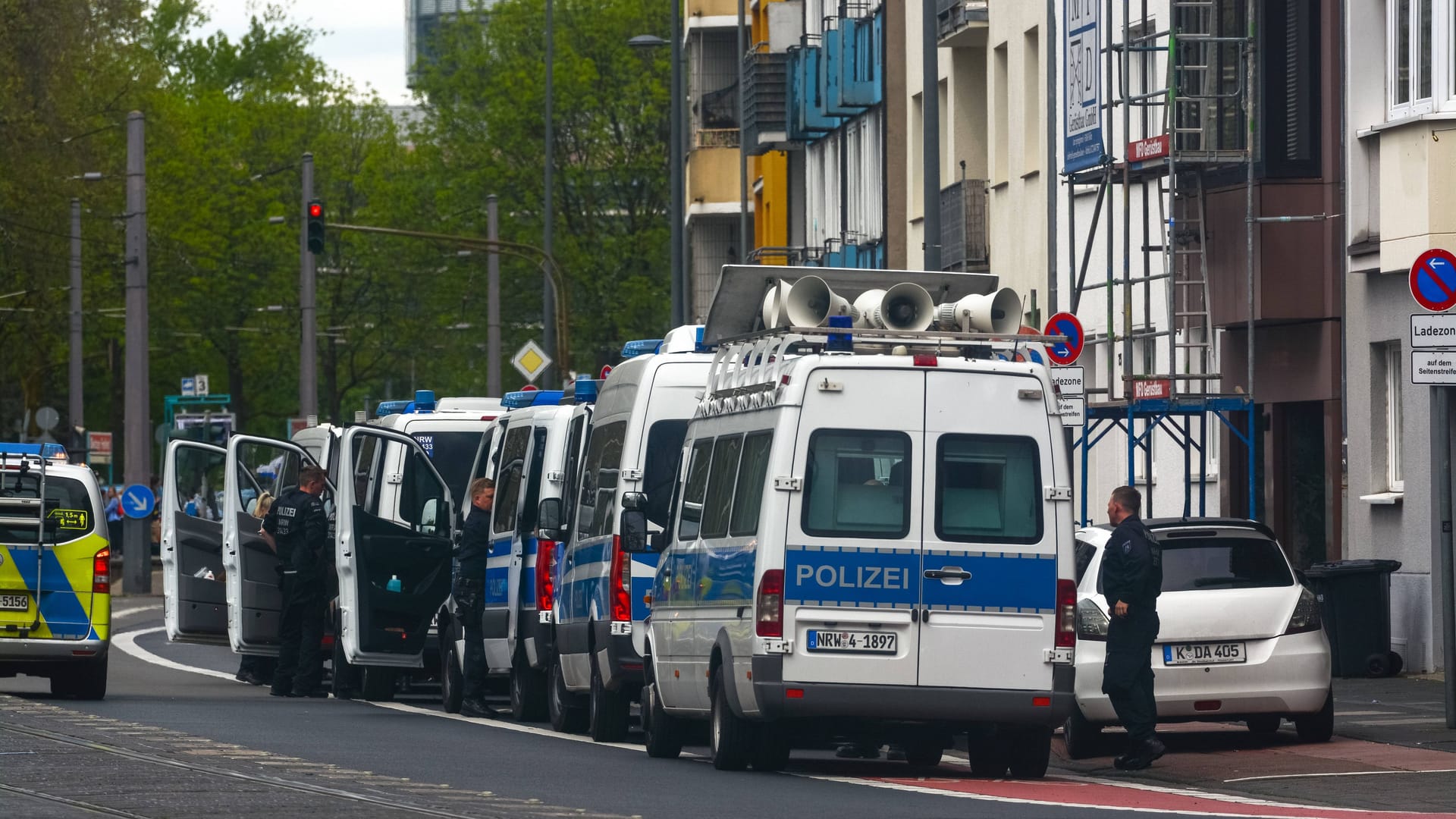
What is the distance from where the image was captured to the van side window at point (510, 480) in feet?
72.0

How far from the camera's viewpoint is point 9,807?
42.4 ft

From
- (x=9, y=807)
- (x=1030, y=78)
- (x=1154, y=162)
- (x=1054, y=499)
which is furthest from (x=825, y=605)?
(x=1030, y=78)

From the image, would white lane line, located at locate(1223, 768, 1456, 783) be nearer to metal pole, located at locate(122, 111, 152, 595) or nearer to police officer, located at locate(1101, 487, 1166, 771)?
police officer, located at locate(1101, 487, 1166, 771)

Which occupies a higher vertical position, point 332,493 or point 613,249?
point 613,249

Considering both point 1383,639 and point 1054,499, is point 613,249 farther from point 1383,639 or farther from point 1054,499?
point 1054,499

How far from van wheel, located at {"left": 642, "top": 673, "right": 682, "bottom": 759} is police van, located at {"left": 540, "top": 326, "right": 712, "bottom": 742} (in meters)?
0.98

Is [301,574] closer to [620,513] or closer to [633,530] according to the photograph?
[620,513]

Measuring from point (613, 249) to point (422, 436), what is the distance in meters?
51.1

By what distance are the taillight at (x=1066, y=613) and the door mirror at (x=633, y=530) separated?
3238mm

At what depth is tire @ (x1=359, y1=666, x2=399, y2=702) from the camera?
963 inches

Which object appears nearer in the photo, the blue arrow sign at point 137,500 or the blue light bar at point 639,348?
the blue light bar at point 639,348

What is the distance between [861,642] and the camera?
15148mm

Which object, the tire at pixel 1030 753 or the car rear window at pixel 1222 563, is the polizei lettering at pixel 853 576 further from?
the car rear window at pixel 1222 563

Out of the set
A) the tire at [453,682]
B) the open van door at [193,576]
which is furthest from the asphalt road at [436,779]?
the open van door at [193,576]
